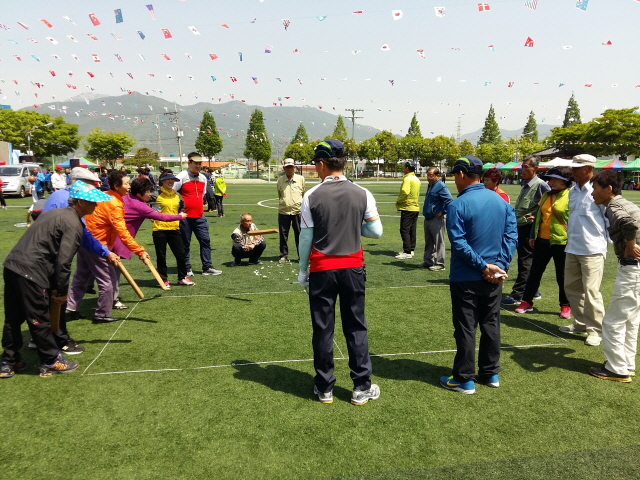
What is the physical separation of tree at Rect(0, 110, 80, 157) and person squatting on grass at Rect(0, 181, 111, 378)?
64970mm

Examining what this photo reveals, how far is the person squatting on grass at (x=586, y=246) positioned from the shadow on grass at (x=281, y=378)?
125 inches

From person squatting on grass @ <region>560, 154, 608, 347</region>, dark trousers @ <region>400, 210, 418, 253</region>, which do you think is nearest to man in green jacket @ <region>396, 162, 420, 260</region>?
dark trousers @ <region>400, 210, 418, 253</region>

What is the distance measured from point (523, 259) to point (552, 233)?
1043 millimetres

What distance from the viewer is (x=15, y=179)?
1032 inches

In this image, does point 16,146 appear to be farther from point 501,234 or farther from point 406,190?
point 501,234

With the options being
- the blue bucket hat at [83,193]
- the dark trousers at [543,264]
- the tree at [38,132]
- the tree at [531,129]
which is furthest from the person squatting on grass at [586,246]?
the tree at [531,129]

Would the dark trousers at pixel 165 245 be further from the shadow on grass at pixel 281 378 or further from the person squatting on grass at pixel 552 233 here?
the person squatting on grass at pixel 552 233

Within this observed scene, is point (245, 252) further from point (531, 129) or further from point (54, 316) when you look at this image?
point (531, 129)

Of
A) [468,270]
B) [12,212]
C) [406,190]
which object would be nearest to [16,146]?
[12,212]

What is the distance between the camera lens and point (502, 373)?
4.32m

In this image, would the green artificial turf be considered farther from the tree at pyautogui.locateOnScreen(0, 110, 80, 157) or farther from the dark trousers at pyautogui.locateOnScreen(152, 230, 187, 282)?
the tree at pyautogui.locateOnScreen(0, 110, 80, 157)

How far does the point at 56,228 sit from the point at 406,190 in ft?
23.3

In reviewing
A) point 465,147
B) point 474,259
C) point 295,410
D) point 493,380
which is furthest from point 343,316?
point 465,147

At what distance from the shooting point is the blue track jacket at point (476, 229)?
12.3 feet
